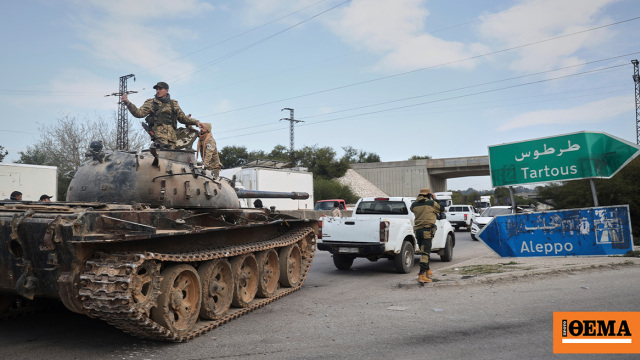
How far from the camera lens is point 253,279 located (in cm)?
791

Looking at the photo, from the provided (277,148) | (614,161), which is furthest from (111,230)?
(277,148)

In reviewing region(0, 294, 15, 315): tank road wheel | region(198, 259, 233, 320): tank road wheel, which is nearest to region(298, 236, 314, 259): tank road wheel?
region(198, 259, 233, 320): tank road wheel

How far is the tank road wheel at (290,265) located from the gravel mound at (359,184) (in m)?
45.7

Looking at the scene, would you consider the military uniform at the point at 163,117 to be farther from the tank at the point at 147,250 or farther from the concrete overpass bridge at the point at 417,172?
the concrete overpass bridge at the point at 417,172

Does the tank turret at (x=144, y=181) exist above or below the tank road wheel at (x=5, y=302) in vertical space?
above

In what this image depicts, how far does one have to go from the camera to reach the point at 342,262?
11.5m

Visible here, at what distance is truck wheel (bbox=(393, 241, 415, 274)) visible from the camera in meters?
10.7

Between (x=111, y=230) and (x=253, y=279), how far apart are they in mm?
3268

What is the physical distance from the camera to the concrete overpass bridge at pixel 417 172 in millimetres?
53094

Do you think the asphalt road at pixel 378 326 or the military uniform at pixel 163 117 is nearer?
the asphalt road at pixel 378 326

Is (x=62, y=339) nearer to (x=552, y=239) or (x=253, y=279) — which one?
(x=253, y=279)

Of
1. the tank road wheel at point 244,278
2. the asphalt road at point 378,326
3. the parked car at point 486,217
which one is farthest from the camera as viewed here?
the parked car at point 486,217

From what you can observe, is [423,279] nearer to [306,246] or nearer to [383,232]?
[383,232]

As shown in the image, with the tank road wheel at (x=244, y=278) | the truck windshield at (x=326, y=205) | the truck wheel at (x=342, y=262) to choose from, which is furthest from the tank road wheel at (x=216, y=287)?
the truck windshield at (x=326, y=205)
